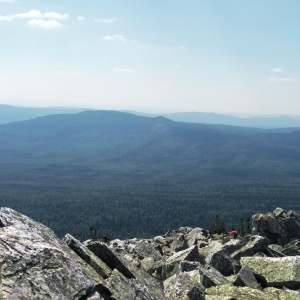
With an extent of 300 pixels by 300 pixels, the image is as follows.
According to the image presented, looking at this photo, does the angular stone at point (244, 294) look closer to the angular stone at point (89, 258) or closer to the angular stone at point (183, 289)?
the angular stone at point (183, 289)

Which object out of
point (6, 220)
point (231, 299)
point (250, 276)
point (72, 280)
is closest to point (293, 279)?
point (250, 276)

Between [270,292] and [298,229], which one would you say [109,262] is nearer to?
[270,292]

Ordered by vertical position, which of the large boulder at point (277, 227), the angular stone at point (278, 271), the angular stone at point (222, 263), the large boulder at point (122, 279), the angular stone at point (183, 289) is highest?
the large boulder at point (122, 279)

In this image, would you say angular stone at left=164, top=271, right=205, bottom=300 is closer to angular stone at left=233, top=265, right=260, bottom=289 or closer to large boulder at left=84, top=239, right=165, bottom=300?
large boulder at left=84, top=239, right=165, bottom=300

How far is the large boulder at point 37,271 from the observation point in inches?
498

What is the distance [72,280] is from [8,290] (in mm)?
2350

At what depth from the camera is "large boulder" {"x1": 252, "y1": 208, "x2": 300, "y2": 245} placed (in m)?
56.2

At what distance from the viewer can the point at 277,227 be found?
57625 millimetres

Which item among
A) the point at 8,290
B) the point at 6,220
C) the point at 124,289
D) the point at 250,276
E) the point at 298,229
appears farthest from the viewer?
the point at 298,229

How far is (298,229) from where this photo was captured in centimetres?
5653

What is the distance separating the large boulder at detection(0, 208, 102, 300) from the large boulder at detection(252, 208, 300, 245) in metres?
46.0

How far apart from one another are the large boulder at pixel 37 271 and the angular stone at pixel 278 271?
37.0ft

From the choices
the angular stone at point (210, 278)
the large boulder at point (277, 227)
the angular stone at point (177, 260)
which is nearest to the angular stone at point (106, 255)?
the angular stone at point (210, 278)

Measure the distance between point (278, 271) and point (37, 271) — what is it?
50.3 ft
